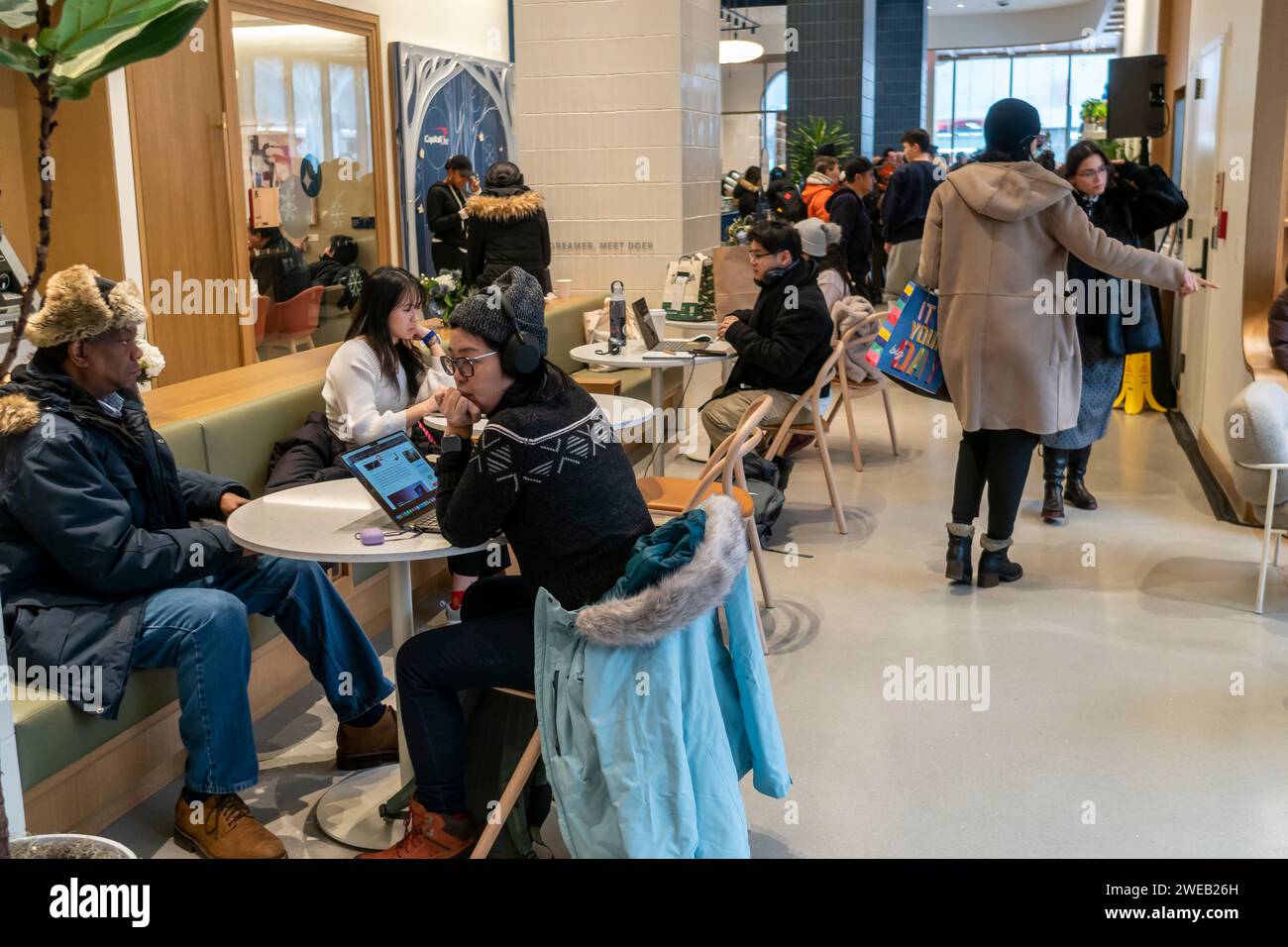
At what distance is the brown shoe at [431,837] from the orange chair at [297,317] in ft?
16.8

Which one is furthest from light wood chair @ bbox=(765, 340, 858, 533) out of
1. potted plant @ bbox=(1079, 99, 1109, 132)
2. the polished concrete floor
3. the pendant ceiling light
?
the pendant ceiling light

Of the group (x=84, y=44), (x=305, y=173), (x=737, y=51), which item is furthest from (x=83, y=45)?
(x=737, y=51)

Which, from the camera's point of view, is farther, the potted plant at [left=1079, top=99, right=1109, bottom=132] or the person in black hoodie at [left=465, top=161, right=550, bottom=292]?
the potted plant at [left=1079, top=99, right=1109, bottom=132]

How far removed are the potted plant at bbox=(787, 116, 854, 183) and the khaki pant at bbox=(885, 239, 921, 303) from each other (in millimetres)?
3336

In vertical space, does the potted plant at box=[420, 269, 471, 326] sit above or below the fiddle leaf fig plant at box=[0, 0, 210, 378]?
below

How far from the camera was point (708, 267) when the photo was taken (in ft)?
23.6

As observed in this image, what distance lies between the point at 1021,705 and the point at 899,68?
53.8 ft

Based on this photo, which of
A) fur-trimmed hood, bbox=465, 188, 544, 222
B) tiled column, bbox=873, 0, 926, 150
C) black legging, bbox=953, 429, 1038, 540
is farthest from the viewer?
tiled column, bbox=873, 0, 926, 150

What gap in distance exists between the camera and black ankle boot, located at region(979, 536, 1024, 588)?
492 centimetres

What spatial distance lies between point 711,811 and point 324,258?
247 inches

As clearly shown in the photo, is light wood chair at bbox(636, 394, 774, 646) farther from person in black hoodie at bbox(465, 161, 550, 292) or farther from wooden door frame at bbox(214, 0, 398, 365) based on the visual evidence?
wooden door frame at bbox(214, 0, 398, 365)

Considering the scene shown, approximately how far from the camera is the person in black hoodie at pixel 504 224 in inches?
279

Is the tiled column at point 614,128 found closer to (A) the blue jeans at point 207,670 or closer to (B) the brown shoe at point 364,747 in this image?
(B) the brown shoe at point 364,747
